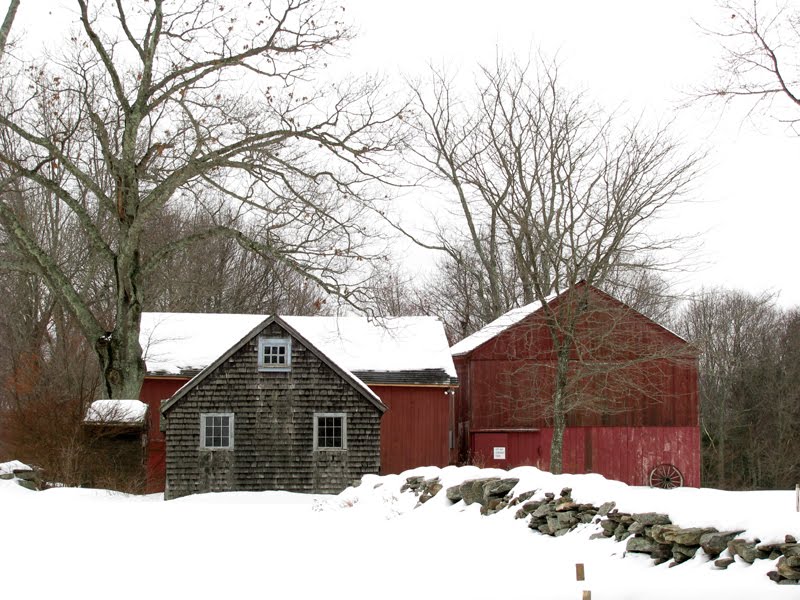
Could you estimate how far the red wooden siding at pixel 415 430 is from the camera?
95.2ft

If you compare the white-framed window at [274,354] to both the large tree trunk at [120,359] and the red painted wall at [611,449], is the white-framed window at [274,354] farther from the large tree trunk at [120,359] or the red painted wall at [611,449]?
the red painted wall at [611,449]

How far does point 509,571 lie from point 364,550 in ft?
8.29

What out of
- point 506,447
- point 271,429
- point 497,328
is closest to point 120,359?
point 271,429

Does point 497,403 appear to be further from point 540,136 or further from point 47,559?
point 47,559

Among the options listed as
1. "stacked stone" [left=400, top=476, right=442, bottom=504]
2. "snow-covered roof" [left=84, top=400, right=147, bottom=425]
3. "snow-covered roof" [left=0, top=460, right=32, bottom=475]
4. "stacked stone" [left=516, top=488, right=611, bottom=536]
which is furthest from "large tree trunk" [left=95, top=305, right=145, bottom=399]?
"stacked stone" [left=516, top=488, right=611, bottom=536]

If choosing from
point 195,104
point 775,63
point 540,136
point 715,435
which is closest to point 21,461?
point 195,104

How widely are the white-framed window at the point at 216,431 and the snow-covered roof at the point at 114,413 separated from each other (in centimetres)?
225

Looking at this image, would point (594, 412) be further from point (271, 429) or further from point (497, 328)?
point (271, 429)

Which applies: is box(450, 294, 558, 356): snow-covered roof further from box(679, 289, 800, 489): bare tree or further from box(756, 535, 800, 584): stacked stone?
box(756, 535, 800, 584): stacked stone

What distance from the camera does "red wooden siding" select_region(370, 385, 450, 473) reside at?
29.0 metres

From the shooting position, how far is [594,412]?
3127 centimetres

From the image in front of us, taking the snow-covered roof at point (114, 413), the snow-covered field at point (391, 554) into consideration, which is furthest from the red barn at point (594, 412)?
the snow-covered field at point (391, 554)

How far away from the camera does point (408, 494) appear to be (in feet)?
51.5

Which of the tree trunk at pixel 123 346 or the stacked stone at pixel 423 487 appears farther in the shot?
the tree trunk at pixel 123 346
